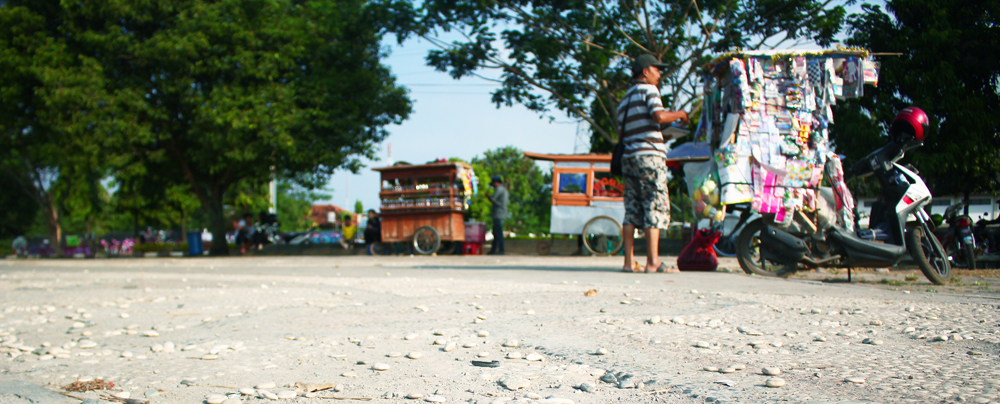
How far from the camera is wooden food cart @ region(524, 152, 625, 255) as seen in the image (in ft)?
41.4

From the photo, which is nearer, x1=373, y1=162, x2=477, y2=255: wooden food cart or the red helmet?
the red helmet

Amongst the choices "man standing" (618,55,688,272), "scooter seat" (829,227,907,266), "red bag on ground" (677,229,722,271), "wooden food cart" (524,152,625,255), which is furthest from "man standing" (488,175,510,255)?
"scooter seat" (829,227,907,266)

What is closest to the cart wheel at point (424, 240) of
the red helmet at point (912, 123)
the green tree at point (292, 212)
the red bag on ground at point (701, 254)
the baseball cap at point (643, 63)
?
the red bag on ground at point (701, 254)

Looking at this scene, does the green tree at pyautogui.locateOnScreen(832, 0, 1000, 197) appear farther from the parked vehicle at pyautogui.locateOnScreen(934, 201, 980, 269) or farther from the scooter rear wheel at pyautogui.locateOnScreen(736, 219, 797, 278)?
the scooter rear wheel at pyautogui.locateOnScreen(736, 219, 797, 278)

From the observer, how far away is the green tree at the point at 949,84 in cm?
991

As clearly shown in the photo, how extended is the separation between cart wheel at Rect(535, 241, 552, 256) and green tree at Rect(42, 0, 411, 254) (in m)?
6.68

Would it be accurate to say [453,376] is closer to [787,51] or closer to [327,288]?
[327,288]

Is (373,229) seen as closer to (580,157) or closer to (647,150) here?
(580,157)

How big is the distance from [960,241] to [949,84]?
11.1 ft

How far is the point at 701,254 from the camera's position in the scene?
7.18 metres

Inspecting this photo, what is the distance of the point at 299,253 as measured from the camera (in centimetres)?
1877

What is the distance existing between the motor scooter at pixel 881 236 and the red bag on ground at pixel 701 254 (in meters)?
0.80

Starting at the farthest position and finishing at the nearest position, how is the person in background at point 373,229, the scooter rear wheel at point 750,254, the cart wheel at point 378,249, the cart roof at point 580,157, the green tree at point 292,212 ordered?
the green tree at point 292,212 → the person in background at point 373,229 → the cart wheel at point 378,249 → the cart roof at point 580,157 → the scooter rear wheel at point 750,254

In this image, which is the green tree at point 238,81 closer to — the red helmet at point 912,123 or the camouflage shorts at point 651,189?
the camouflage shorts at point 651,189
